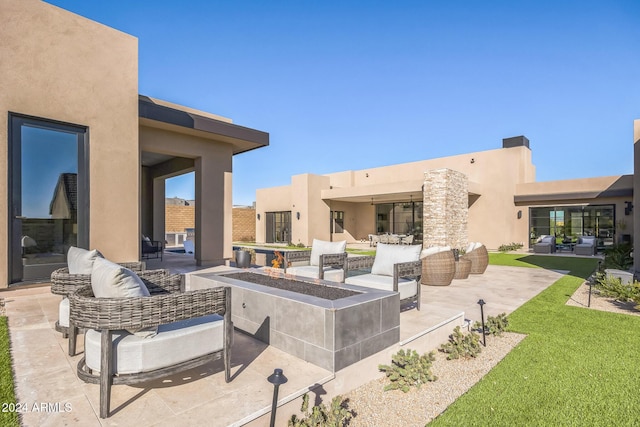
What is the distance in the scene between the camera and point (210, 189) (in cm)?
873

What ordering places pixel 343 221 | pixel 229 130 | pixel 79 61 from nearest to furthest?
pixel 79 61, pixel 229 130, pixel 343 221

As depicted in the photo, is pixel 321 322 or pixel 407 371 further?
pixel 407 371

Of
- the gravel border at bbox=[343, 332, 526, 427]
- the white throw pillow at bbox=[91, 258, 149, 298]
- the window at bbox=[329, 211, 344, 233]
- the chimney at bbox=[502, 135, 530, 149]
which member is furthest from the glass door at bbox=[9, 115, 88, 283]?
the chimney at bbox=[502, 135, 530, 149]

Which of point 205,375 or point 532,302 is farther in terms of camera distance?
point 532,302

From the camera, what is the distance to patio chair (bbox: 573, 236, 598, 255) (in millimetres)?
14194

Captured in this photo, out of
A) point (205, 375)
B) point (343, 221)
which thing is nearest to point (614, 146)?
point (343, 221)

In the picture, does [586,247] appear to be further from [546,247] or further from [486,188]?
[486,188]

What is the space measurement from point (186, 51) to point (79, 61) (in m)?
4.87

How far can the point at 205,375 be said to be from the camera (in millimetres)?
2643

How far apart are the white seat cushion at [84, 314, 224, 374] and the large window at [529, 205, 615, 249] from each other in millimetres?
18028

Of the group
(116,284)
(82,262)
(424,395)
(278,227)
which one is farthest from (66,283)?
(278,227)

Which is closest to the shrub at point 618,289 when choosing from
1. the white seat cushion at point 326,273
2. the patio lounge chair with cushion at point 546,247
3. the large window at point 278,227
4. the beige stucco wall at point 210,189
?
the white seat cushion at point 326,273

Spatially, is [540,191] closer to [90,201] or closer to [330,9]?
[330,9]

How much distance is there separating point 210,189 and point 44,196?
364 centimetres
